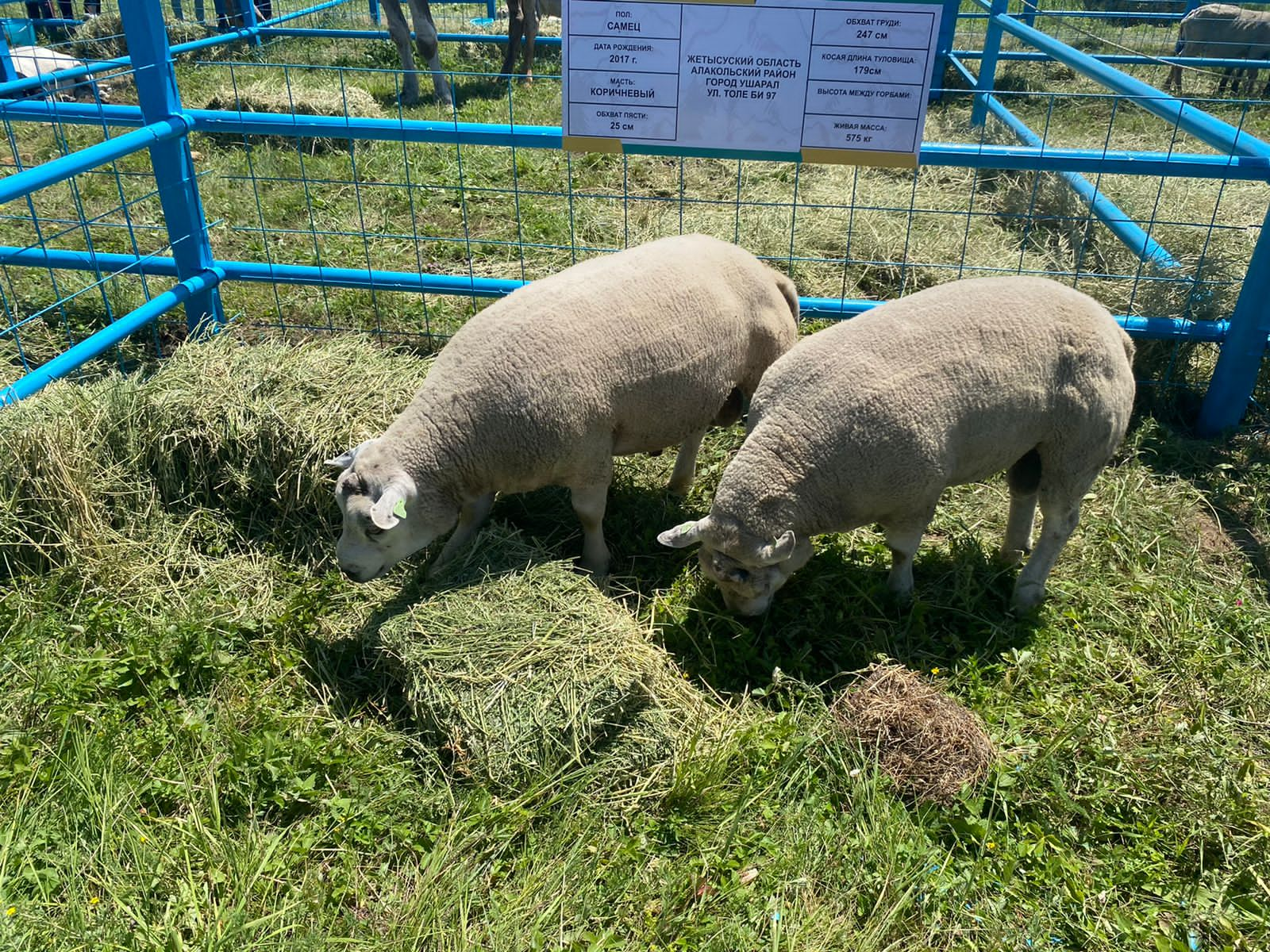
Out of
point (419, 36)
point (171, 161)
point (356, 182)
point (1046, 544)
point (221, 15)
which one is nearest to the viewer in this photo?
point (1046, 544)

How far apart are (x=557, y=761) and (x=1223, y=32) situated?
646 inches

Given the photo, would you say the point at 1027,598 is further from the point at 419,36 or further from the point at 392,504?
the point at 419,36

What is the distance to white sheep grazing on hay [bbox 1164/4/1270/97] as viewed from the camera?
1399cm

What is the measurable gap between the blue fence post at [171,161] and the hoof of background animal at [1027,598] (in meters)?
4.79

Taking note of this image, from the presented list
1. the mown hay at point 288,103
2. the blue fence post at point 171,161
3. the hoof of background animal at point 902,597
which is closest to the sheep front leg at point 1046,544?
the hoof of background animal at point 902,597

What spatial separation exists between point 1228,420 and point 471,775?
5077 mm

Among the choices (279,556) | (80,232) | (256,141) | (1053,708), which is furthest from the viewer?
(256,141)

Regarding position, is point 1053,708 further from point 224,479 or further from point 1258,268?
point 224,479

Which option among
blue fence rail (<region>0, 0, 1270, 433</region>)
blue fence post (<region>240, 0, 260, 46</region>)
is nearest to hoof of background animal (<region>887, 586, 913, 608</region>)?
blue fence rail (<region>0, 0, 1270, 433</region>)

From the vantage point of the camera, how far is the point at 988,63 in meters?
10.8

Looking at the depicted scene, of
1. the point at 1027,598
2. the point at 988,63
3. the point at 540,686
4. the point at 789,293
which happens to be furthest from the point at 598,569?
the point at 988,63

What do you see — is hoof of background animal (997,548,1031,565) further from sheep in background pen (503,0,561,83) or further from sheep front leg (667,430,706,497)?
sheep in background pen (503,0,561,83)

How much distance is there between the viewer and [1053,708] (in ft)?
12.6

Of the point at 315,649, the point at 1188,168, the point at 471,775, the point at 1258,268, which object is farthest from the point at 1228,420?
the point at 315,649
